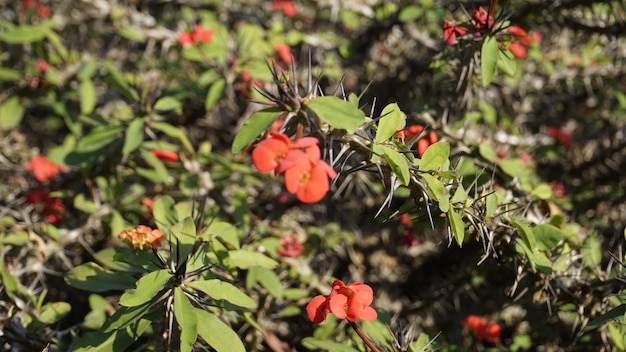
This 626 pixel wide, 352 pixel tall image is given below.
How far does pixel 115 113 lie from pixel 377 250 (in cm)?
145

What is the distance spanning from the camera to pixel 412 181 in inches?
47.0

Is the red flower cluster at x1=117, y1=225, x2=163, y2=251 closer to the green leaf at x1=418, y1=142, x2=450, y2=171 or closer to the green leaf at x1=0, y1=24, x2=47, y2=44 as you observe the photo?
the green leaf at x1=418, y1=142, x2=450, y2=171

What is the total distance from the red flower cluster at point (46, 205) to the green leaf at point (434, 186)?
4.96 ft

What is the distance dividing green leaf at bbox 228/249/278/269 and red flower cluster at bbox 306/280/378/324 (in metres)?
0.25

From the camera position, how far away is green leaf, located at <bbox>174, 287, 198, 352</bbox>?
1.08 metres

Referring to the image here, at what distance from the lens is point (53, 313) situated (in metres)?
1.51

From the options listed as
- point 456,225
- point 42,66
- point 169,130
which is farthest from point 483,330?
point 42,66

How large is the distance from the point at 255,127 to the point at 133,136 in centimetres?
79

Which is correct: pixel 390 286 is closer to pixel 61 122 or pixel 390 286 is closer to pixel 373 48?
pixel 373 48

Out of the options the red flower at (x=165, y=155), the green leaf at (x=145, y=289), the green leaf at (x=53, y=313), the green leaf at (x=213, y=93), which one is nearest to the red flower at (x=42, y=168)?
the red flower at (x=165, y=155)

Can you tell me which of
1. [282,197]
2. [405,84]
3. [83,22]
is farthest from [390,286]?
[83,22]

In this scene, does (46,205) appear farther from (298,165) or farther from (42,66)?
(298,165)

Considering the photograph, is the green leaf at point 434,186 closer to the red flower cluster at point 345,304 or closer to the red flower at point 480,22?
the red flower cluster at point 345,304

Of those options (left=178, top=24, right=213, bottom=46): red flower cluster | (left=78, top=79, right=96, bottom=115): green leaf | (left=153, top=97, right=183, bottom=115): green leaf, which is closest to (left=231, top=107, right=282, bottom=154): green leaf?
(left=153, top=97, right=183, bottom=115): green leaf
